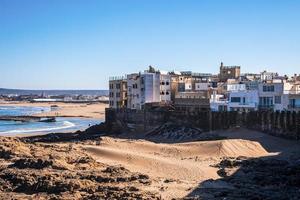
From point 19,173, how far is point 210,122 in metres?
30.9

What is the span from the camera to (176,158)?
45.4 metres

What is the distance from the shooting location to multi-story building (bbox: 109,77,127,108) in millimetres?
82938

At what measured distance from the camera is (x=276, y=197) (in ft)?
96.3

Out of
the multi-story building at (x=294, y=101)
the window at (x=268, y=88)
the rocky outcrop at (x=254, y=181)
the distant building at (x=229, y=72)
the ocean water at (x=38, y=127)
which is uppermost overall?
the distant building at (x=229, y=72)

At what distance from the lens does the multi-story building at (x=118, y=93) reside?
8294 cm

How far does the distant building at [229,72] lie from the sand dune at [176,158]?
1705 inches

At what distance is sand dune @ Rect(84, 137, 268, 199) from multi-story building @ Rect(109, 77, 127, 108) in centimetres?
2576

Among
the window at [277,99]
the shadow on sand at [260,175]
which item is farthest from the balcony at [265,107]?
the shadow on sand at [260,175]

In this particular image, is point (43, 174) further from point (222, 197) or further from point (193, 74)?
point (193, 74)

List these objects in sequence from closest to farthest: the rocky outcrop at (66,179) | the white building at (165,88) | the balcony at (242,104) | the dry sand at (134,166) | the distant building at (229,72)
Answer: the rocky outcrop at (66,179)
the dry sand at (134,166)
the balcony at (242,104)
the white building at (165,88)
the distant building at (229,72)

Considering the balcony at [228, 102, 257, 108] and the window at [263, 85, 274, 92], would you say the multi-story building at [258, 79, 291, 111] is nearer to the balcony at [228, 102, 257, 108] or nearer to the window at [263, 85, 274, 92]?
the window at [263, 85, 274, 92]

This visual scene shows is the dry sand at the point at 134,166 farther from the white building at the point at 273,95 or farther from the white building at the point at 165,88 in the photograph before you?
the white building at the point at 165,88

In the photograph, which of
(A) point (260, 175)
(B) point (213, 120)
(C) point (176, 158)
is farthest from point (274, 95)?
(A) point (260, 175)

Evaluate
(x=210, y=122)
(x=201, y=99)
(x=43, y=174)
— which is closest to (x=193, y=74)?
(x=201, y=99)
